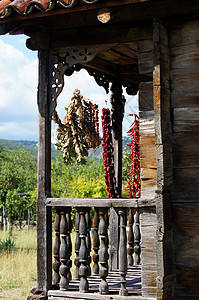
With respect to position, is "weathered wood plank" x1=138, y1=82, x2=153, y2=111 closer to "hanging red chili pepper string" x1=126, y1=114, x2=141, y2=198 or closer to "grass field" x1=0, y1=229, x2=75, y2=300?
"hanging red chili pepper string" x1=126, y1=114, x2=141, y2=198

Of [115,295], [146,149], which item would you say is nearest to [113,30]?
[146,149]

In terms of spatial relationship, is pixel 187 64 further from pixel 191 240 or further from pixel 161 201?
pixel 191 240

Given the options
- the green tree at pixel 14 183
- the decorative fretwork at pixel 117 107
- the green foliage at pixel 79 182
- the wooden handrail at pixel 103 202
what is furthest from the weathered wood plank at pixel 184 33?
the green tree at pixel 14 183

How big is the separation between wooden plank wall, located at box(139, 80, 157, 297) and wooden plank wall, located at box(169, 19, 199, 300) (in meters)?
0.24

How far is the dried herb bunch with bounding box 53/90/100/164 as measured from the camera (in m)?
6.91

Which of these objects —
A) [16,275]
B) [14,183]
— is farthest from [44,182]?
[14,183]

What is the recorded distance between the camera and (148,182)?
201 inches

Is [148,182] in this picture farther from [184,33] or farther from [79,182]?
[79,182]

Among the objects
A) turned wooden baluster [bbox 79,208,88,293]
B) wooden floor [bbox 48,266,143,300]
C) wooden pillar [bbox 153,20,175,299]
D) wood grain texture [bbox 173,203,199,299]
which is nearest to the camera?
wooden pillar [bbox 153,20,175,299]

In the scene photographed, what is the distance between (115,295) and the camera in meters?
5.23

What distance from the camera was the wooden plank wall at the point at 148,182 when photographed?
16.4ft

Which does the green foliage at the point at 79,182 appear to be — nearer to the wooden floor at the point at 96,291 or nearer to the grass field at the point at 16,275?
the grass field at the point at 16,275

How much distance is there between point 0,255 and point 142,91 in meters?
6.58

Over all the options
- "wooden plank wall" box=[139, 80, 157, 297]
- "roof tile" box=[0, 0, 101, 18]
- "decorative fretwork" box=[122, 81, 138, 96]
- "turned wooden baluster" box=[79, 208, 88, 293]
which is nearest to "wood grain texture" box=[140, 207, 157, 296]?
"wooden plank wall" box=[139, 80, 157, 297]
